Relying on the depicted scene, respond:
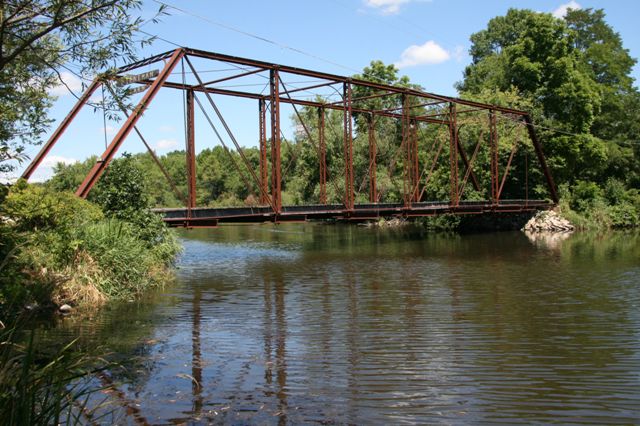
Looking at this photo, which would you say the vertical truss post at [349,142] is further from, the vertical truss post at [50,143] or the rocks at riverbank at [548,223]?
the rocks at riverbank at [548,223]

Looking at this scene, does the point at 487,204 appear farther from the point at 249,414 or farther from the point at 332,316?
the point at 249,414

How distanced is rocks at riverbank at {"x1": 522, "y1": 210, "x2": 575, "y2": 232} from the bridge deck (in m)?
2.43

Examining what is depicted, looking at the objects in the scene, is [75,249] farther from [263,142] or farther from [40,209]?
[263,142]

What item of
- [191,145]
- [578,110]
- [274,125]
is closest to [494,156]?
[578,110]

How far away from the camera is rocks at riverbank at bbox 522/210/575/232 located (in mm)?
38875

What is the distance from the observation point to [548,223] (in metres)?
39.1

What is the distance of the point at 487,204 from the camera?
1425 inches

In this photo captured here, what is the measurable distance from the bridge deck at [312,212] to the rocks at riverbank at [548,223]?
2.43m

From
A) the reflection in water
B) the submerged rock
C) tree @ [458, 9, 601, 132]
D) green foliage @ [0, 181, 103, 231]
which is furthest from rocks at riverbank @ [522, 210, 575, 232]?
the submerged rock

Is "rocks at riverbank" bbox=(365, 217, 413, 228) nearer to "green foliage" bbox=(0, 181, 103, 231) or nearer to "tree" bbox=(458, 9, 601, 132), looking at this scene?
"tree" bbox=(458, 9, 601, 132)

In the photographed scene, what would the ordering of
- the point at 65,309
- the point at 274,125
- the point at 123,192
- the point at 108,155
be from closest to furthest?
1. the point at 65,309
2. the point at 108,155
3. the point at 123,192
4. the point at 274,125

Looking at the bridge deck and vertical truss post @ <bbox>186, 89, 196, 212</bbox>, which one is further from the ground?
vertical truss post @ <bbox>186, 89, 196, 212</bbox>

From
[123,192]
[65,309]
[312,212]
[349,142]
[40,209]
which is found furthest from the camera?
[349,142]

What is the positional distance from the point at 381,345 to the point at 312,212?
13945 mm
